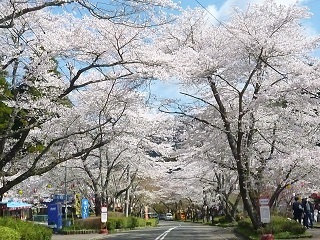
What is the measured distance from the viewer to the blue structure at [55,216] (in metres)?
32.6

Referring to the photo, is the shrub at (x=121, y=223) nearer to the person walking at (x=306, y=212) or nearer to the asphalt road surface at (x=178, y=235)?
the asphalt road surface at (x=178, y=235)

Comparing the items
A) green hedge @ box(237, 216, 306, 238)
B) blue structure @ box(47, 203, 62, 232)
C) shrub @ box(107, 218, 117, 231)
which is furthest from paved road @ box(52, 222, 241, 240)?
blue structure @ box(47, 203, 62, 232)

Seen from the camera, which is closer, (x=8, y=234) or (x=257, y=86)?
(x=8, y=234)

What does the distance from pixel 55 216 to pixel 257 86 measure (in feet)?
59.3

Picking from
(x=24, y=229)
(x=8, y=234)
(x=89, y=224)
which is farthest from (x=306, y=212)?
(x=8, y=234)

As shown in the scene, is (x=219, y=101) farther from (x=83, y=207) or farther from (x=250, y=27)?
(x=83, y=207)

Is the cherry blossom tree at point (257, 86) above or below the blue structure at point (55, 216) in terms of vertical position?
above

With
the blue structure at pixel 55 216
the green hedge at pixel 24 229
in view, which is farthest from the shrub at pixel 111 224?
the green hedge at pixel 24 229

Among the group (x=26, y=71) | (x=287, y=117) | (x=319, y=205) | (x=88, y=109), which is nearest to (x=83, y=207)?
(x=88, y=109)

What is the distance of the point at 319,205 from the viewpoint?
Result: 37656 millimetres

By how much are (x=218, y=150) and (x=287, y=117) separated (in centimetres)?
450

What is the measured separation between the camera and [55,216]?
33.0 meters

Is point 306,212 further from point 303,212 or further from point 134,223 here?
point 134,223

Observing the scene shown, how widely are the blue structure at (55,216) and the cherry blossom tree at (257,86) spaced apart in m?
13.9
